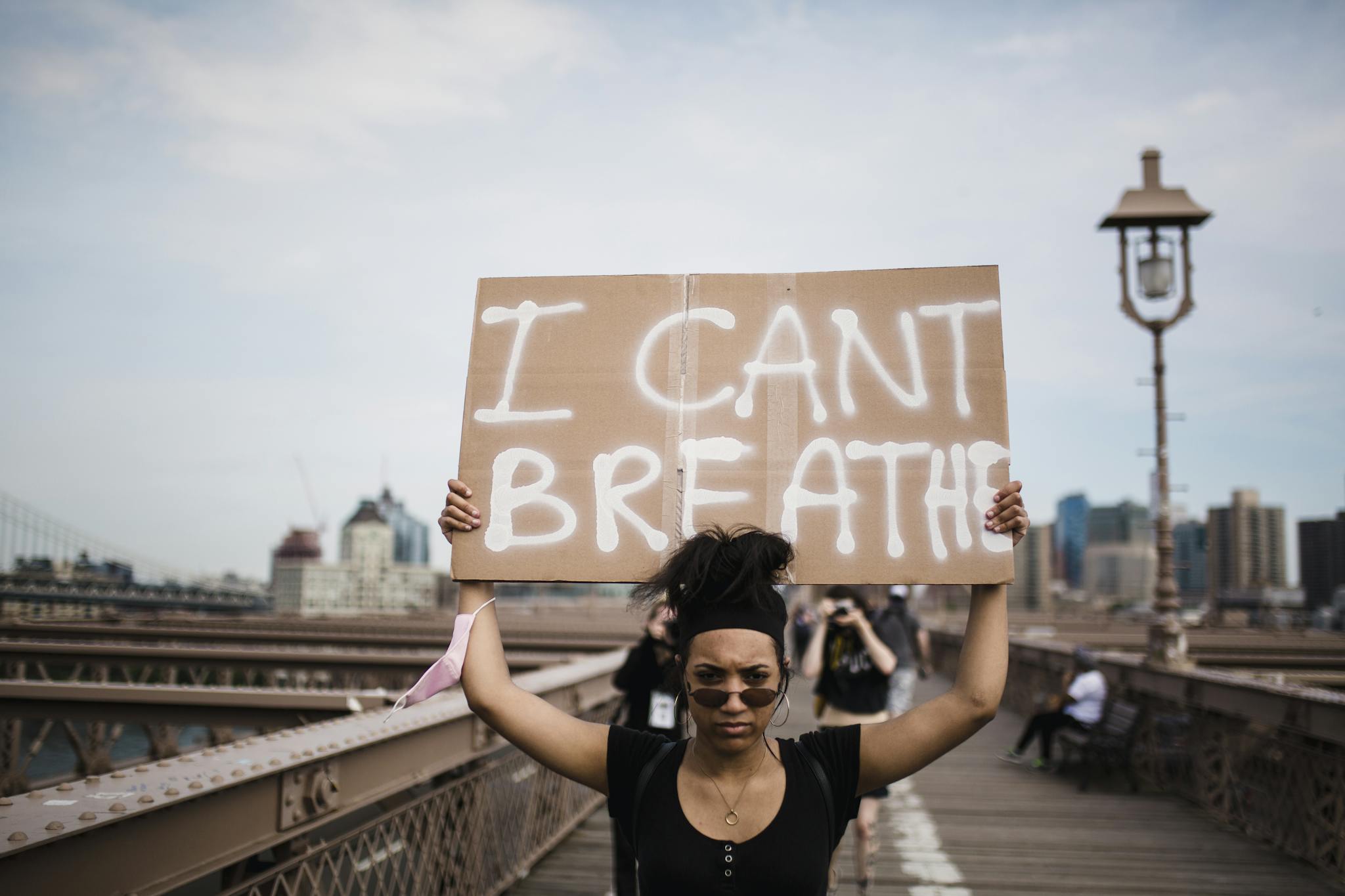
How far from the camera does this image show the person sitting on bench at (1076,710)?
10242 mm

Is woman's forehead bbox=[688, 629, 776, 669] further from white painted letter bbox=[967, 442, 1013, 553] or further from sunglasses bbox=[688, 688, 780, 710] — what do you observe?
white painted letter bbox=[967, 442, 1013, 553]

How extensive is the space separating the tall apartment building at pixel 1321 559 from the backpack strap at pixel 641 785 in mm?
67273

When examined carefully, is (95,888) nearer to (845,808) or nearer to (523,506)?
(523,506)

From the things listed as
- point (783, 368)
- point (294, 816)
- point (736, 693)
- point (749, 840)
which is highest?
point (783, 368)

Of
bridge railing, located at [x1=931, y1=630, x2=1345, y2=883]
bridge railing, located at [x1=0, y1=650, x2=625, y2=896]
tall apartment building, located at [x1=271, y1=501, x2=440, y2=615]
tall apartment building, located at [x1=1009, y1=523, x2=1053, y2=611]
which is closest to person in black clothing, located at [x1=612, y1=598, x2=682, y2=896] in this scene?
bridge railing, located at [x1=0, y1=650, x2=625, y2=896]

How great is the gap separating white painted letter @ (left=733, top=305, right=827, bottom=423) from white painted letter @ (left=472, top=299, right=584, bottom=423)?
1.52 feet

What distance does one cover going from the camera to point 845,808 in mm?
2213

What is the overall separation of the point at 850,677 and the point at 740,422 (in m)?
→ 3.66

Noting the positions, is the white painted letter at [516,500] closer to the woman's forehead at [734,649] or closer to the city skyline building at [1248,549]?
the woman's forehead at [734,649]

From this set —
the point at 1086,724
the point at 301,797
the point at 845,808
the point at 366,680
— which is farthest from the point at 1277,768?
the point at 366,680

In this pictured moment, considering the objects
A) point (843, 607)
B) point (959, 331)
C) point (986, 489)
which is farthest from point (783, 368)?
point (843, 607)

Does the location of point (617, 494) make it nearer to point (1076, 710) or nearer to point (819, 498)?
point (819, 498)

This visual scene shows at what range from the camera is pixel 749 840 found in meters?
2.04

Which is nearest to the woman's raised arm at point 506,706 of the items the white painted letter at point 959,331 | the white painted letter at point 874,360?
the white painted letter at point 874,360
